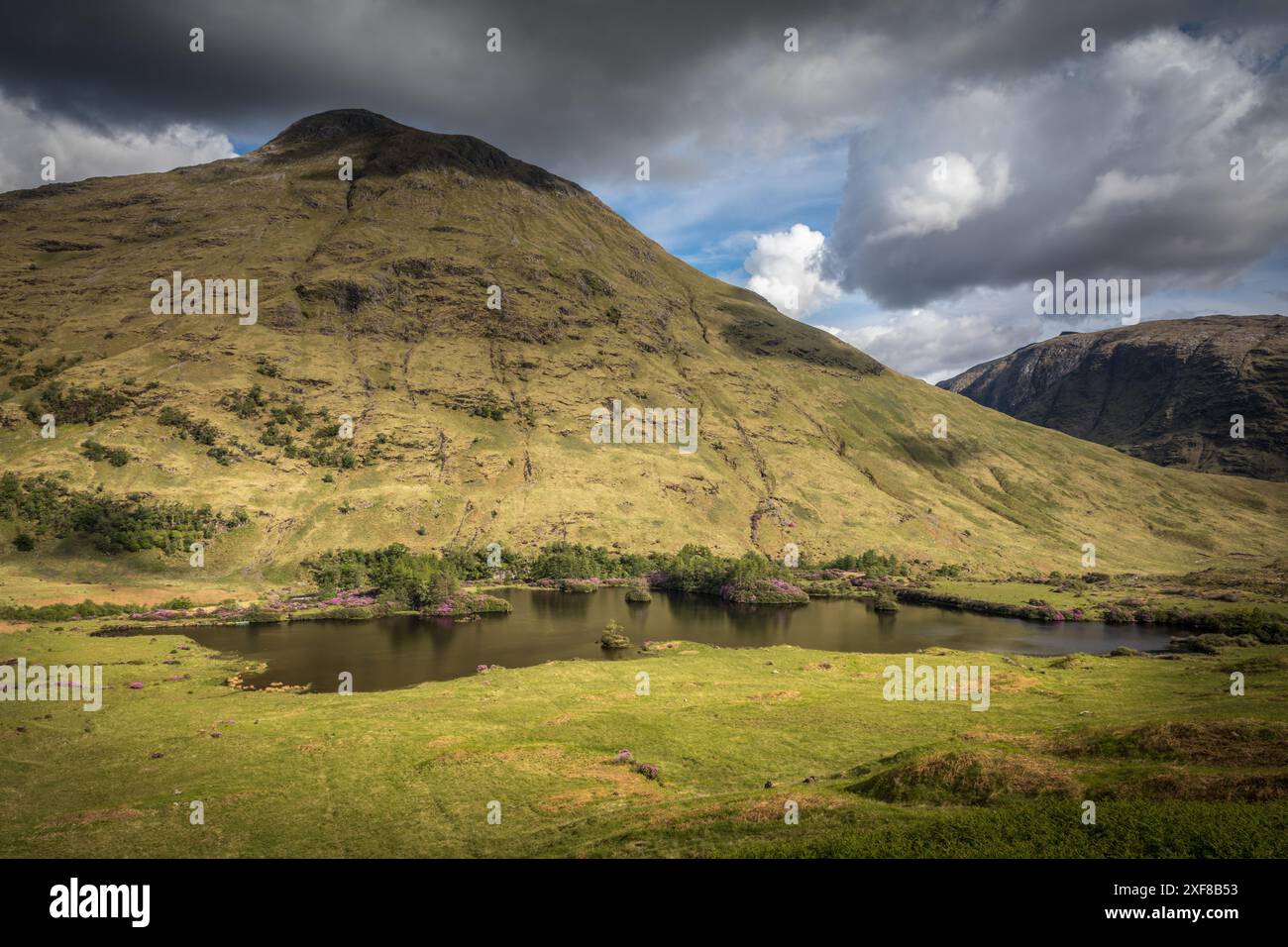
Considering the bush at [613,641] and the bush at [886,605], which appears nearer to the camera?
the bush at [613,641]

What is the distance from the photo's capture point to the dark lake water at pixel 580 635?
97750mm

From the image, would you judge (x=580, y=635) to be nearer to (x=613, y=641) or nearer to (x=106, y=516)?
(x=613, y=641)

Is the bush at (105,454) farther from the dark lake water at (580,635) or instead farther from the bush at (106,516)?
the dark lake water at (580,635)

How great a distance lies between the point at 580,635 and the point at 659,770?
76.6m

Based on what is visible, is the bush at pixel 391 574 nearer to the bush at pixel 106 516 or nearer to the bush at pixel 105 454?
the bush at pixel 106 516

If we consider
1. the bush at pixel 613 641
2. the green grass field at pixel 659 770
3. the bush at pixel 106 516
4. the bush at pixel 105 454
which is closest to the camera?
the green grass field at pixel 659 770

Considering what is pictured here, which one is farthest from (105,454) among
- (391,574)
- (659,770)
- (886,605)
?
(886,605)

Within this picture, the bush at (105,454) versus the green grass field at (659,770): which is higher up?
the bush at (105,454)

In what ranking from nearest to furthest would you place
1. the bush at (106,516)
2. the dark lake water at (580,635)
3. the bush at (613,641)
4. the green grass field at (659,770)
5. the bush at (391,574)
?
the green grass field at (659,770) < the dark lake water at (580,635) < the bush at (613,641) < the bush at (391,574) < the bush at (106,516)

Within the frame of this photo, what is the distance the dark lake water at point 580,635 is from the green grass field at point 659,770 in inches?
610

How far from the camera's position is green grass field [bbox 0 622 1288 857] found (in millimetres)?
27234

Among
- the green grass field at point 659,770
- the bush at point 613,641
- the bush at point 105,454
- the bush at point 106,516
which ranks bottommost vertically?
the bush at point 613,641

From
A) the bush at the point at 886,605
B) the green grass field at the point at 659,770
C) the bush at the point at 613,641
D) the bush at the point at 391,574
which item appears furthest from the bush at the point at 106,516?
the bush at the point at 886,605

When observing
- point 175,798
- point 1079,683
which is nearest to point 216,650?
point 175,798
